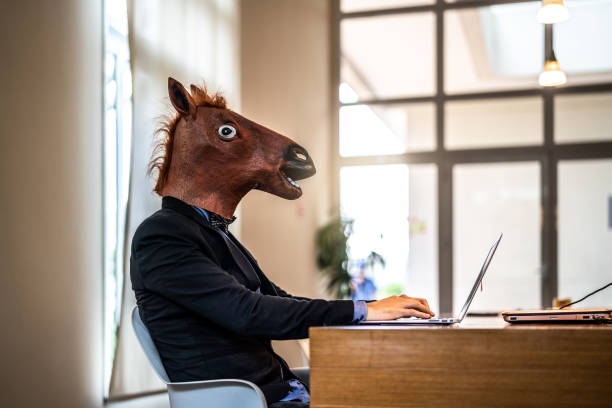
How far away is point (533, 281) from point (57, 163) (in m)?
5.19

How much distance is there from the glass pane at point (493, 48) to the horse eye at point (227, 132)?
18.5 ft

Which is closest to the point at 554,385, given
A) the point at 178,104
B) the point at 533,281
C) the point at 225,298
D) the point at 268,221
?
the point at 225,298

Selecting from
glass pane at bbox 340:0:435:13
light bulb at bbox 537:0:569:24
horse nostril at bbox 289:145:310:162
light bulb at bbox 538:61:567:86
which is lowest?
horse nostril at bbox 289:145:310:162

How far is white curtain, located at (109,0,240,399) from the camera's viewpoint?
3535 millimetres

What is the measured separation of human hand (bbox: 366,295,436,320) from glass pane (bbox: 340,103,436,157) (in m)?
5.70

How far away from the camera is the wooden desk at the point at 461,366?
130 cm

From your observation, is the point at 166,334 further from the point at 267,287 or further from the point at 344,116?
the point at 344,116

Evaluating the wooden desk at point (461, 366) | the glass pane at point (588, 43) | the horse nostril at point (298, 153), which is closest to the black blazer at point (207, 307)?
the wooden desk at point (461, 366)

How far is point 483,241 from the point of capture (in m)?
6.99

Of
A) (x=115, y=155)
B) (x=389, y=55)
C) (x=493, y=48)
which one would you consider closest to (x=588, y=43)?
(x=493, y=48)

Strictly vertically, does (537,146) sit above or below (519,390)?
above

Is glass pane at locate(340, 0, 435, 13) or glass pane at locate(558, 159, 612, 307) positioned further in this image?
glass pane at locate(340, 0, 435, 13)

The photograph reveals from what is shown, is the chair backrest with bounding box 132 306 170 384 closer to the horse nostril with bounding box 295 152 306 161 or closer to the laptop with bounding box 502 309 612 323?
the horse nostril with bounding box 295 152 306 161

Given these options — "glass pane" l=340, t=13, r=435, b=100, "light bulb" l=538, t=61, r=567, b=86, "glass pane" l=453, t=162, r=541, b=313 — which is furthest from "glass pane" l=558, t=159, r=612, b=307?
"light bulb" l=538, t=61, r=567, b=86
